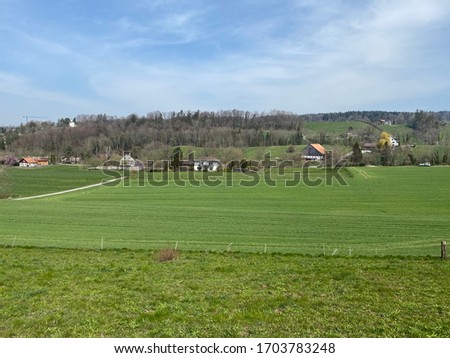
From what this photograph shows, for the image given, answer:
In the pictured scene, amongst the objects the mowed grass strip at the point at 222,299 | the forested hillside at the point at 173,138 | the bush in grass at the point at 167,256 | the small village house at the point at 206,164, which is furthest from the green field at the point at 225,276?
the forested hillside at the point at 173,138

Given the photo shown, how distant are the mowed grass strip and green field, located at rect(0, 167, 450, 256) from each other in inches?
333

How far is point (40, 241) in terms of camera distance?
25203 millimetres

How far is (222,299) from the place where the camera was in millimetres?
9516

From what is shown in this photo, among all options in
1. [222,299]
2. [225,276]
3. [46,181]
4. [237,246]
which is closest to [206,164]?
[46,181]

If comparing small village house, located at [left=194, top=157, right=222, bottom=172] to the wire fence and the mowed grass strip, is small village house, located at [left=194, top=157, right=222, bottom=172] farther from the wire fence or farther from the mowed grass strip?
the mowed grass strip

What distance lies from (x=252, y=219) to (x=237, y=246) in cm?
1229

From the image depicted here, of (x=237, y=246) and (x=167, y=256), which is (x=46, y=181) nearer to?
(x=237, y=246)

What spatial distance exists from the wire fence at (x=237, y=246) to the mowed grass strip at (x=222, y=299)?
23.9 ft

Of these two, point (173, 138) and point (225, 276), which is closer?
point (225, 276)

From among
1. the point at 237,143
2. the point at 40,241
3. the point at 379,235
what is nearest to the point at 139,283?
the point at 40,241

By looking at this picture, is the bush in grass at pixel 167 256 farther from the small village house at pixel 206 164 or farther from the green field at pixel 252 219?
the small village house at pixel 206 164

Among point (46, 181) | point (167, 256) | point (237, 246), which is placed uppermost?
point (167, 256)

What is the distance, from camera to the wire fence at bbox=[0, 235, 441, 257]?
22375mm
